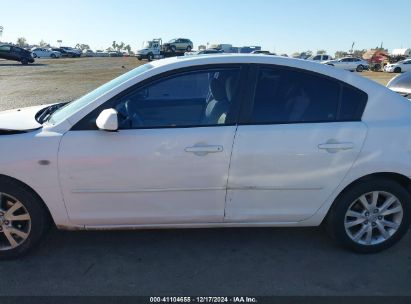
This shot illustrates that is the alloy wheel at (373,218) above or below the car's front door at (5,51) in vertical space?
above

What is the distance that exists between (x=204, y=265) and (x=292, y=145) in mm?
1193

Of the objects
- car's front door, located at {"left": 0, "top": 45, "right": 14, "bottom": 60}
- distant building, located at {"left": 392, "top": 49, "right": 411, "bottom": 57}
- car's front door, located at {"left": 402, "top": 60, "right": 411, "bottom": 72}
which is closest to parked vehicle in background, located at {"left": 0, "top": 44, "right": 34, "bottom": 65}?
car's front door, located at {"left": 0, "top": 45, "right": 14, "bottom": 60}

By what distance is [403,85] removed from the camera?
6.08m

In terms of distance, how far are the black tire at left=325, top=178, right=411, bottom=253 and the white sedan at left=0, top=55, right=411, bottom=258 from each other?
1 centimetres

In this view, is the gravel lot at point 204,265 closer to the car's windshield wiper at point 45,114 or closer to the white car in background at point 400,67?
the car's windshield wiper at point 45,114

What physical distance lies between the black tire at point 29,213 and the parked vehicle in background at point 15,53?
40915mm

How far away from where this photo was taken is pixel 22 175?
2.98m

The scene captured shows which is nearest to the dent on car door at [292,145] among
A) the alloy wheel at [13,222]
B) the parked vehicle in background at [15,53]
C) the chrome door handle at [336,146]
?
the chrome door handle at [336,146]

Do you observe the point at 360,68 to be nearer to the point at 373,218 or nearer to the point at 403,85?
the point at 403,85

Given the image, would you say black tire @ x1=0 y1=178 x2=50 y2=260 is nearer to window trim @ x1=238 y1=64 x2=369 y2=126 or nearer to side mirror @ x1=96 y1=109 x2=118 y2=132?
side mirror @ x1=96 y1=109 x2=118 y2=132

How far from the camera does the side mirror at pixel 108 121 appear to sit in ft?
9.47

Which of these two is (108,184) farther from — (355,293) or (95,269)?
(355,293)

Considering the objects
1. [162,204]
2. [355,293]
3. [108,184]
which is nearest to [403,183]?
[355,293]

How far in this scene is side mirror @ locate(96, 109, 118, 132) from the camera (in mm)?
2887
